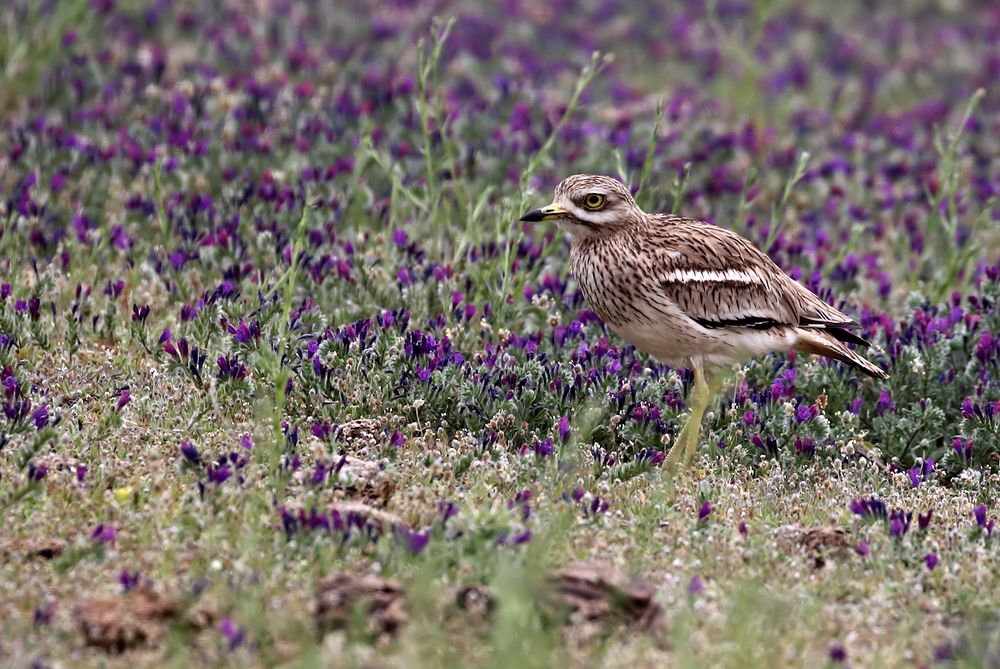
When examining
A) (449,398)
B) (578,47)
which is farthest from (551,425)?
(578,47)

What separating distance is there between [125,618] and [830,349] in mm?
3962

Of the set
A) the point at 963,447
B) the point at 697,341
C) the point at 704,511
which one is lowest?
the point at 704,511

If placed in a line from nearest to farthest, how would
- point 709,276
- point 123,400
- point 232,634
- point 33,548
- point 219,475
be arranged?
point 232,634 → point 33,548 → point 219,475 → point 123,400 → point 709,276

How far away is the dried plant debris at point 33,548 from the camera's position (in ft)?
18.0

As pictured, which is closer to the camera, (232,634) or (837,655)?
(232,634)

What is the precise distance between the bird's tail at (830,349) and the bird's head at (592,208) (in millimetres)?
1087

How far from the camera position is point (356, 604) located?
16.5 feet

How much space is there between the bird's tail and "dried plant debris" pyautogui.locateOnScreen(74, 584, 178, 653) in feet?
12.2

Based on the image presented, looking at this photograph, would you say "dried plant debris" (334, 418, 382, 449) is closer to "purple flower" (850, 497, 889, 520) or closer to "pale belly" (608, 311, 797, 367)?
"pale belly" (608, 311, 797, 367)

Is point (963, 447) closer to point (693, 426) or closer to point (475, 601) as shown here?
point (693, 426)

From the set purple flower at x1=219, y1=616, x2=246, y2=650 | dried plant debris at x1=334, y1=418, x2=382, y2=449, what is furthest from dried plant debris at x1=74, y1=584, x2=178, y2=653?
dried plant debris at x1=334, y1=418, x2=382, y2=449

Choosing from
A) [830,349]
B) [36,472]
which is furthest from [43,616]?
[830,349]

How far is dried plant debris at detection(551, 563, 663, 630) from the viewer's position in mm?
5203

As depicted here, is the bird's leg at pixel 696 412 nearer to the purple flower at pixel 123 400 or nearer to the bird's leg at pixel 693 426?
the bird's leg at pixel 693 426
